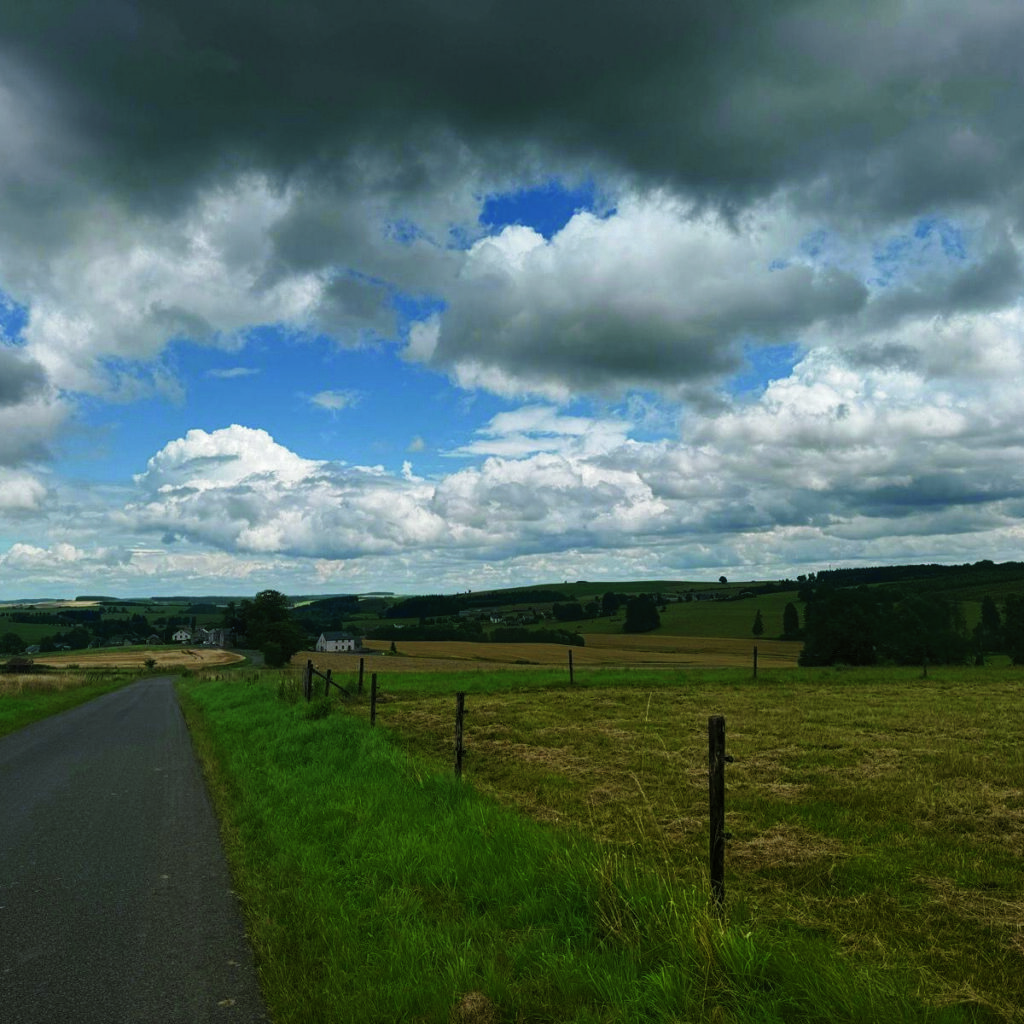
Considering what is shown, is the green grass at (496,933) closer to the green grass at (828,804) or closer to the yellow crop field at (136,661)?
the green grass at (828,804)

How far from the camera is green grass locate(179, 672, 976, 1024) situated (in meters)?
5.28

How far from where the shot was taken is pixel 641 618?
14175 centimetres

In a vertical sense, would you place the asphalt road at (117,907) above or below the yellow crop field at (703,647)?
above

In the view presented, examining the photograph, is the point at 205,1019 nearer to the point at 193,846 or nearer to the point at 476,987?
the point at 476,987

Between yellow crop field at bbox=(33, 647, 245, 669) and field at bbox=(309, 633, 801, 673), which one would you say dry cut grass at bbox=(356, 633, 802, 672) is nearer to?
field at bbox=(309, 633, 801, 673)

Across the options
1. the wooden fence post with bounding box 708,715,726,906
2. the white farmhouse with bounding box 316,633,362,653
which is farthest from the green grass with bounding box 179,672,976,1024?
the white farmhouse with bounding box 316,633,362,653

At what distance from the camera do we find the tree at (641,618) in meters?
140

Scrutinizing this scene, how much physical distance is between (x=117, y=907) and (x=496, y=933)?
4136 mm

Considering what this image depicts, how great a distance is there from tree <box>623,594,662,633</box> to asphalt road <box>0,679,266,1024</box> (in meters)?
128

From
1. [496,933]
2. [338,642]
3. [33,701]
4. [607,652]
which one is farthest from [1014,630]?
[338,642]

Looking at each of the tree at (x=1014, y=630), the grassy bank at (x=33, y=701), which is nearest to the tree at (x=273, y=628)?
the grassy bank at (x=33, y=701)

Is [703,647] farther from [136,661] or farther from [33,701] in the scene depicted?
[136,661]

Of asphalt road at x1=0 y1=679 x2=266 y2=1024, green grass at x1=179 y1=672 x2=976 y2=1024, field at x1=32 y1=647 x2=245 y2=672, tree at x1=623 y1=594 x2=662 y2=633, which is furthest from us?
tree at x1=623 y1=594 x2=662 y2=633

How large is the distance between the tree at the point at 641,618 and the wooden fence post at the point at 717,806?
441ft
